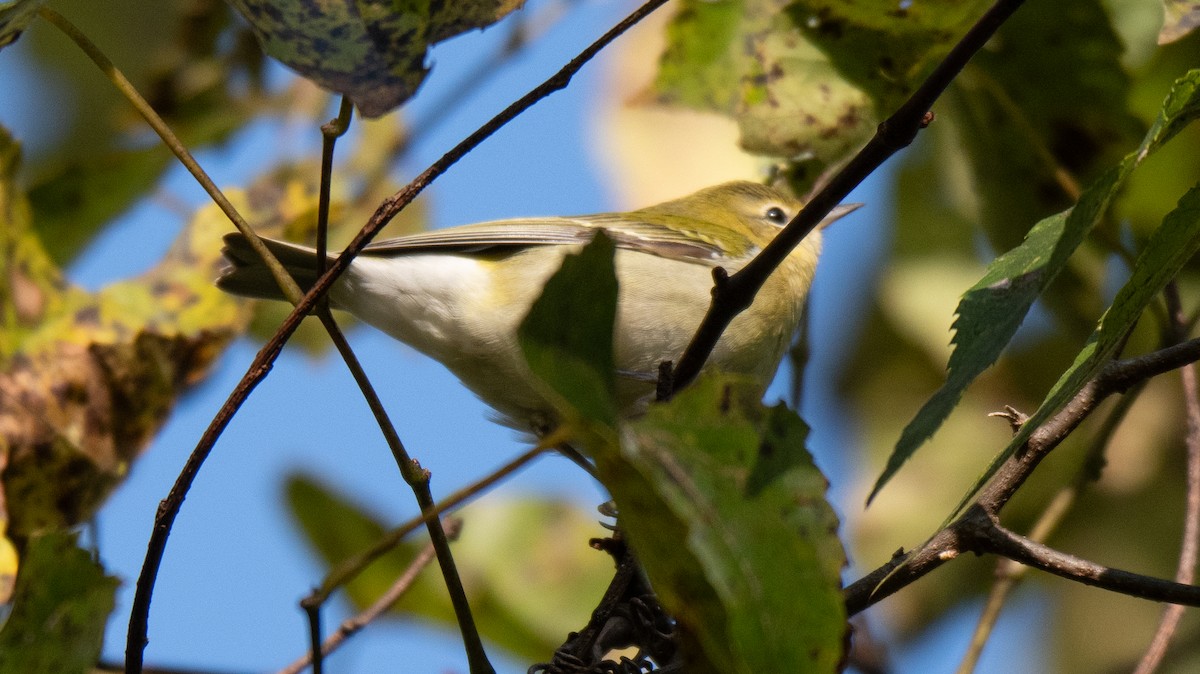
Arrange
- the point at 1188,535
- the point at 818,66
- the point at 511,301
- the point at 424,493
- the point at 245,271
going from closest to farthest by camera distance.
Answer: the point at 424,493
the point at 1188,535
the point at 818,66
the point at 245,271
the point at 511,301

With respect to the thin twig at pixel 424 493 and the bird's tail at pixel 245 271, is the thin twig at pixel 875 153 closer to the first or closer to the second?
the thin twig at pixel 424 493

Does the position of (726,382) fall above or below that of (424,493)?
below

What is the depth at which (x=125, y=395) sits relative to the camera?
2910 millimetres

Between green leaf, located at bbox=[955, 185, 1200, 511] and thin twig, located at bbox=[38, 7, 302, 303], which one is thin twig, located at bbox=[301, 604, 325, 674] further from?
green leaf, located at bbox=[955, 185, 1200, 511]

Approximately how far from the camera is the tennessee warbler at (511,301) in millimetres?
3492

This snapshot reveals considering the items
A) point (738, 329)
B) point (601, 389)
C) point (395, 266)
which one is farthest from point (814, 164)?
point (601, 389)

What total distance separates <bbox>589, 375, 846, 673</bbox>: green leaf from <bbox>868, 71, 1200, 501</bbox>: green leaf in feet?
0.35

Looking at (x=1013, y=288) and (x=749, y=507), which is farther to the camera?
(x=1013, y=288)

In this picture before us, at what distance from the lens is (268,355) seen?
166cm

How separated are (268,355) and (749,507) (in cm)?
74

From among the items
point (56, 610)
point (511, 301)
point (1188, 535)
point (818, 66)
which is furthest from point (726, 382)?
point (511, 301)

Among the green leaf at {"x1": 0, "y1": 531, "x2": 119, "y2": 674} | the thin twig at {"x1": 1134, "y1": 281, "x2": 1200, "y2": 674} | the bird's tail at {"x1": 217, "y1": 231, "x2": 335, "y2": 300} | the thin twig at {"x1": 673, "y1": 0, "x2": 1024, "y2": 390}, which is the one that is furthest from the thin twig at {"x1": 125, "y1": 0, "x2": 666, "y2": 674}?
the bird's tail at {"x1": 217, "y1": 231, "x2": 335, "y2": 300}

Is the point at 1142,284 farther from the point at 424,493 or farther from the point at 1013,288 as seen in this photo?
the point at 424,493

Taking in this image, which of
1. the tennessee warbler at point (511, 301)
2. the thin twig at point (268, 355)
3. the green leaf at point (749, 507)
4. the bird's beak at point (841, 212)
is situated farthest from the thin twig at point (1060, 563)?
the bird's beak at point (841, 212)
